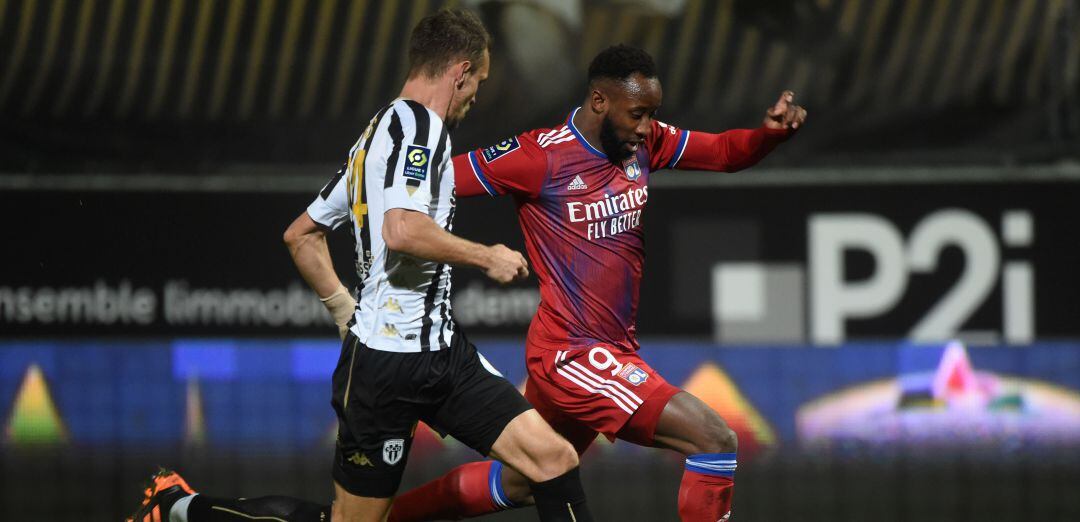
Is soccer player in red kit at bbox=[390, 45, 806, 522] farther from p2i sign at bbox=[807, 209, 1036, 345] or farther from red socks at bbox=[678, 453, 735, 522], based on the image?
p2i sign at bbox=[807, 209, 1036, 345]

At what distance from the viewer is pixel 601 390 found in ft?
13.5

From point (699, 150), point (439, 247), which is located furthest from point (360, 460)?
point (699, 150)

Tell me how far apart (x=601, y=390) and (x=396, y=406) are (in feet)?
2.57

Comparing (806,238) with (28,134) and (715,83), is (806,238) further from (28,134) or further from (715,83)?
(28,134)

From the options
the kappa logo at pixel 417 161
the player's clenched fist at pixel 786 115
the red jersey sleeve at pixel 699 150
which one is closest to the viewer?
the kappa logo at pixel 417 161

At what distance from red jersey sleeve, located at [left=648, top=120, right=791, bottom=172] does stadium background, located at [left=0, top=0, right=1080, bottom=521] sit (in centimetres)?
204

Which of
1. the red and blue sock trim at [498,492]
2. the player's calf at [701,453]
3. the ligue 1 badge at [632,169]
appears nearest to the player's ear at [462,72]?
the ligue 1 badge at [632,169]

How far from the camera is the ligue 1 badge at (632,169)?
427cm

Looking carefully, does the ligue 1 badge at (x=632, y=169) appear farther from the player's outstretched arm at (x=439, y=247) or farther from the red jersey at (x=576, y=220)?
the player's outstretched arm at (x=439, y=247)

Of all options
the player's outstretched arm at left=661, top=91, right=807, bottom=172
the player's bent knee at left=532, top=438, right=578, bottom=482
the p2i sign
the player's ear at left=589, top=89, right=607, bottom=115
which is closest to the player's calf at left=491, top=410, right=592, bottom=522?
the player's bent knee at left=532, top=438, right=578, bottom=482

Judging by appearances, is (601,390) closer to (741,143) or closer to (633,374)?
(633,374)

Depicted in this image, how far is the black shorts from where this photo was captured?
11.7 feet

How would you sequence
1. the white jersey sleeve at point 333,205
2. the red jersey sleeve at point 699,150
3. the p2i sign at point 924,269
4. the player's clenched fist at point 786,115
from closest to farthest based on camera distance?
the white jersey sleeve at point 333,205
the player's clenched fist at point 786,115
the red jersey sleeve at point 699,150
the p2i sign at point 924,269

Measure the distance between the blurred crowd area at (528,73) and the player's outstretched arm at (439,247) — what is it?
3158 millimetres
